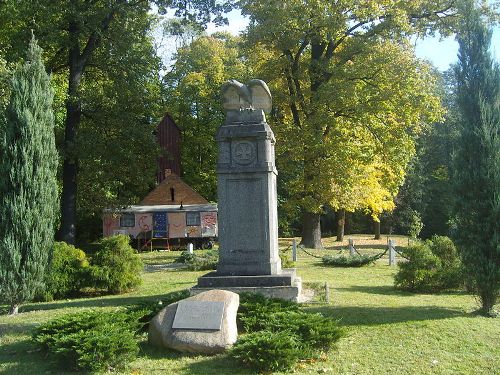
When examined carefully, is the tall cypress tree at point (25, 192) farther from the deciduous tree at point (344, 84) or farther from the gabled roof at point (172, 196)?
the gabled roof at point (172, 196)

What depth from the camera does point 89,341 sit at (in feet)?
22.5

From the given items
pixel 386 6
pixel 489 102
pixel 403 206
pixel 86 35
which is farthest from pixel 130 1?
pixel 403 206

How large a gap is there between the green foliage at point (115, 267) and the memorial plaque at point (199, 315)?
246 inches

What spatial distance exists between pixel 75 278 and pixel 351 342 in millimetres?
8369

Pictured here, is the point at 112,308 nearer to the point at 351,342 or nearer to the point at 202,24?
the point at 351,342

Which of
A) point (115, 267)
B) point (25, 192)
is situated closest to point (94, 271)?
point (115, 267)

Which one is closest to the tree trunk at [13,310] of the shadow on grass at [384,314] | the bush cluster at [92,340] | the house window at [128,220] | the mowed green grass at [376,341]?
the mowed green grass at [376,341]

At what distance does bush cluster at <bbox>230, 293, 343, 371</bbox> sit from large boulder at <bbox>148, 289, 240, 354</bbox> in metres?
0.28

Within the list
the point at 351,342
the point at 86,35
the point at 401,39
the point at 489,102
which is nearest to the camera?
the point at 351,342

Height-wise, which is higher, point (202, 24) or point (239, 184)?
point (202, 24)

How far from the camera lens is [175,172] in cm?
3912

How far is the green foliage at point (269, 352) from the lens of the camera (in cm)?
670

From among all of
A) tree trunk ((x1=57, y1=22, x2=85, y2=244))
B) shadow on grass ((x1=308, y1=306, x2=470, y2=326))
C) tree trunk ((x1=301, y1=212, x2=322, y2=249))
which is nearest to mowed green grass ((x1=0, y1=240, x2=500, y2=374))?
shadow on grass ((x1=308, y1=306, x2=470, y2=326))

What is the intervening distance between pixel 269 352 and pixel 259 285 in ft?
12.5
